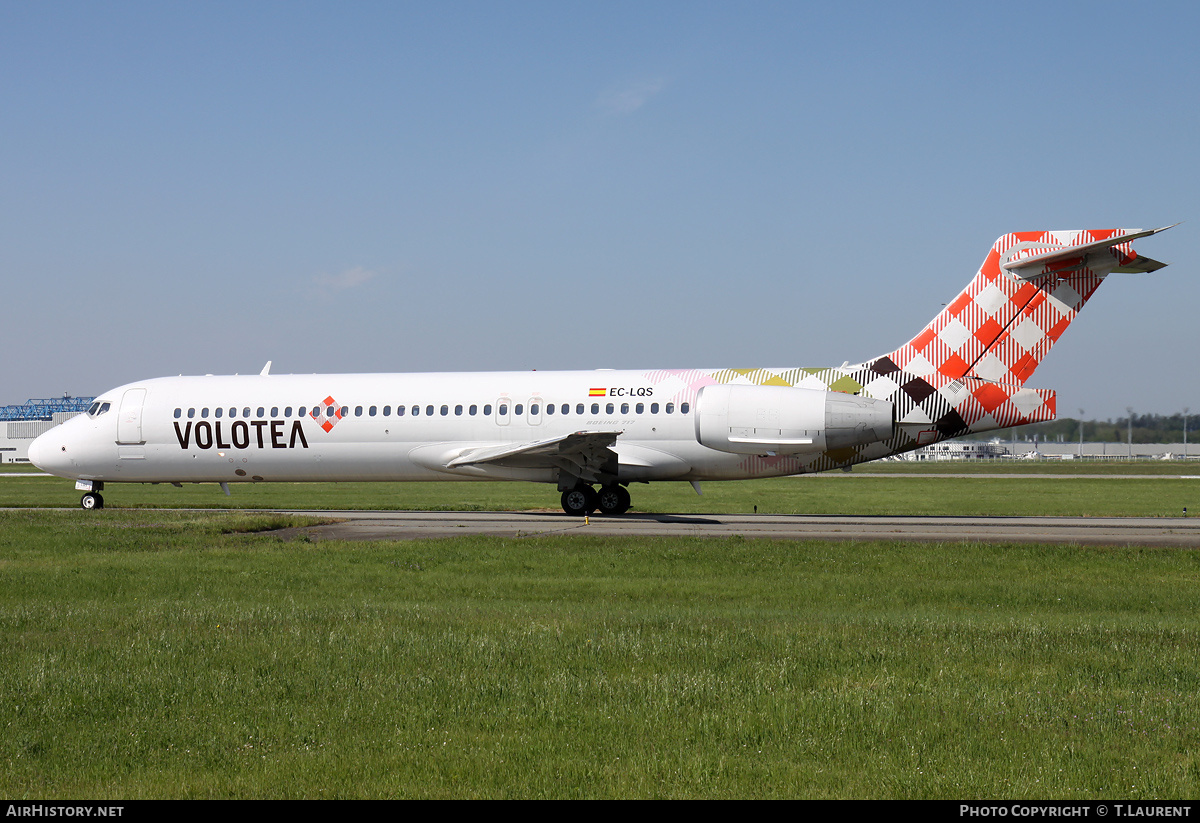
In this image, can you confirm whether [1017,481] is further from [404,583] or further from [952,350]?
[404,583]

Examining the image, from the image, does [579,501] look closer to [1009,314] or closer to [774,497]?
[1009,314]

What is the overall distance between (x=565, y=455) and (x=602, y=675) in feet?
59.1

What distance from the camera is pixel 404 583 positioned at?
14695 millimetres

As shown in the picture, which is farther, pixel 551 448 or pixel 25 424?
pixel 25 424

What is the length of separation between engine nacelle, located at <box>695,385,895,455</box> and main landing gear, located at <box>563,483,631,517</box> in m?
3.04

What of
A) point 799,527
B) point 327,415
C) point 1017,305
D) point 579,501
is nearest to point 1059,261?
point 1017,305

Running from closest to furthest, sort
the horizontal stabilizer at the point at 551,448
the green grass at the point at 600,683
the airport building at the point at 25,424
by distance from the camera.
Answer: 1. the green grass at the point at 600,683
2. the horizontal stabilizer at the point at 551,448
3. the airport building at the point at 25,424

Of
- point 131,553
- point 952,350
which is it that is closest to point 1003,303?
point 952,350

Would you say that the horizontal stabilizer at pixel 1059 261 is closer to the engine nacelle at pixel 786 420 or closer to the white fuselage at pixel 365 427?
the engine nacelle at pixel 786 420

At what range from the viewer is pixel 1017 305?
2480 centimetres

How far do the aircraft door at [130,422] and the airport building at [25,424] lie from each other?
7906 cm

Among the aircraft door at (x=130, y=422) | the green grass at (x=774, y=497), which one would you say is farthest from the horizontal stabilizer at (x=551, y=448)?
the aircraft door at (x=130, y=422)

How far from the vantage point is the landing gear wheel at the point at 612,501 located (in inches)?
1086
